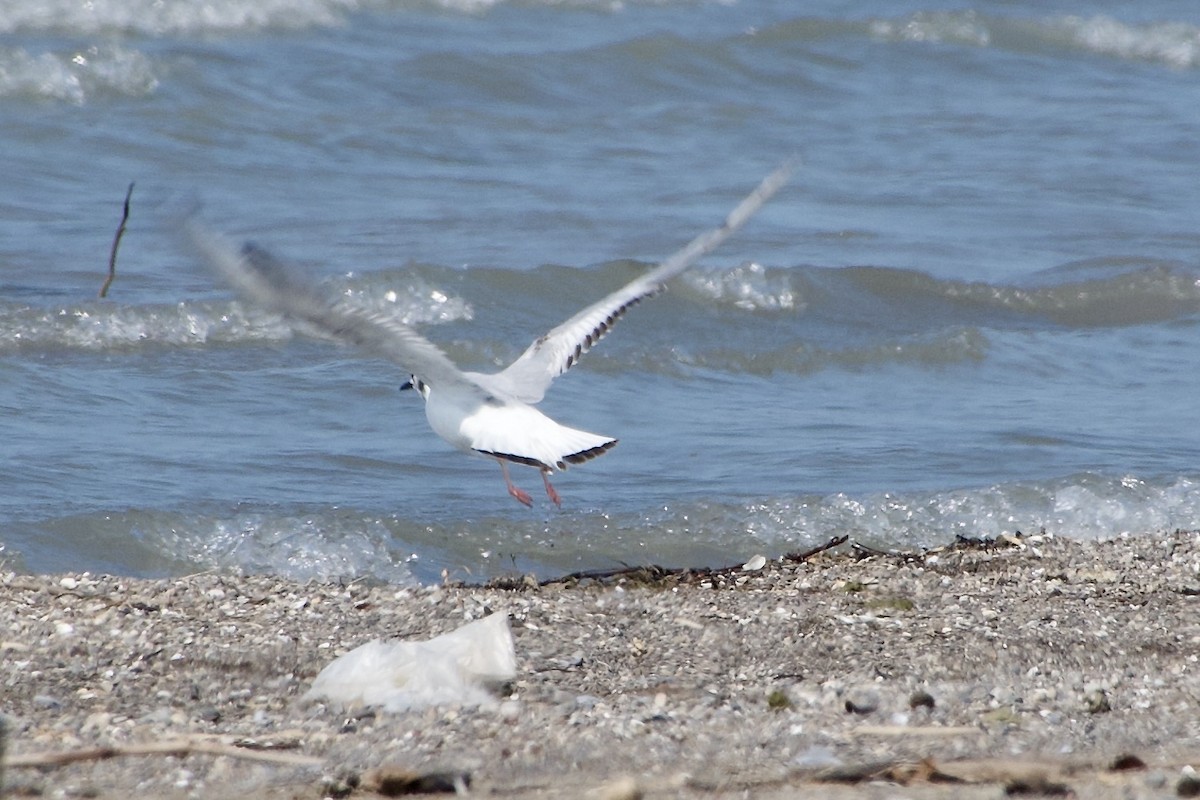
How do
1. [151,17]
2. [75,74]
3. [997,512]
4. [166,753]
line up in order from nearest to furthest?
[166,753] < [997,512] < [75,74] < [151,17]

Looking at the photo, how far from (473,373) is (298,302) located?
1660 mm

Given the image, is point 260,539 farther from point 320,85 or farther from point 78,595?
point 320,85

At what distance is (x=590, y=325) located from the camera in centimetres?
726

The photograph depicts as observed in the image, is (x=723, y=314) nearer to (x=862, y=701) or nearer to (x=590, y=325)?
Result: (x=590, y=325)

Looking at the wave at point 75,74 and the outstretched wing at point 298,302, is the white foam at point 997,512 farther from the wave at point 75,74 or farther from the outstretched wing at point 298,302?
the wave at point 75,74

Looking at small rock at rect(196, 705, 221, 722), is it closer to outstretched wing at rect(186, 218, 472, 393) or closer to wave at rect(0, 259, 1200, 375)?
outstretched wing at rect(186, 218, 472, 393)

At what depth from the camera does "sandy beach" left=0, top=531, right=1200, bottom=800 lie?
12.5 feet

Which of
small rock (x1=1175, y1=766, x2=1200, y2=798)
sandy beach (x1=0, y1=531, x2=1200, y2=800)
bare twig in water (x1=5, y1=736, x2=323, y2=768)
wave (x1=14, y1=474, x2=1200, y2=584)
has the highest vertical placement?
small rock (x1=1175, y1=766, x2=1200, y2=798)

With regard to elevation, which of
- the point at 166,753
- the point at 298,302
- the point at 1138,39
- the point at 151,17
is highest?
the point at 151,17

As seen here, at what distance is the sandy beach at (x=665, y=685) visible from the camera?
3.80 m

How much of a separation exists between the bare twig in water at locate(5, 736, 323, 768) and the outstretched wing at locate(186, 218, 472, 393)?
5.17ft

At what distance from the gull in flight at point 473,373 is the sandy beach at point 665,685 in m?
0.53

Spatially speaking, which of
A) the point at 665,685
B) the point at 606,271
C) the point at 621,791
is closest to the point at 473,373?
the point at 665,685

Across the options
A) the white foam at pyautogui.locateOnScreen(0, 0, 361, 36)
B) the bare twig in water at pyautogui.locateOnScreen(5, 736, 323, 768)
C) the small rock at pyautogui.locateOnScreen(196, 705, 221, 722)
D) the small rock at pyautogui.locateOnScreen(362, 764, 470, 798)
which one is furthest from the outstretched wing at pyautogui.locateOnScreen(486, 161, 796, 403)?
the white foam at pyautogui.locateOnScreen(0, 0, 361, 36)
